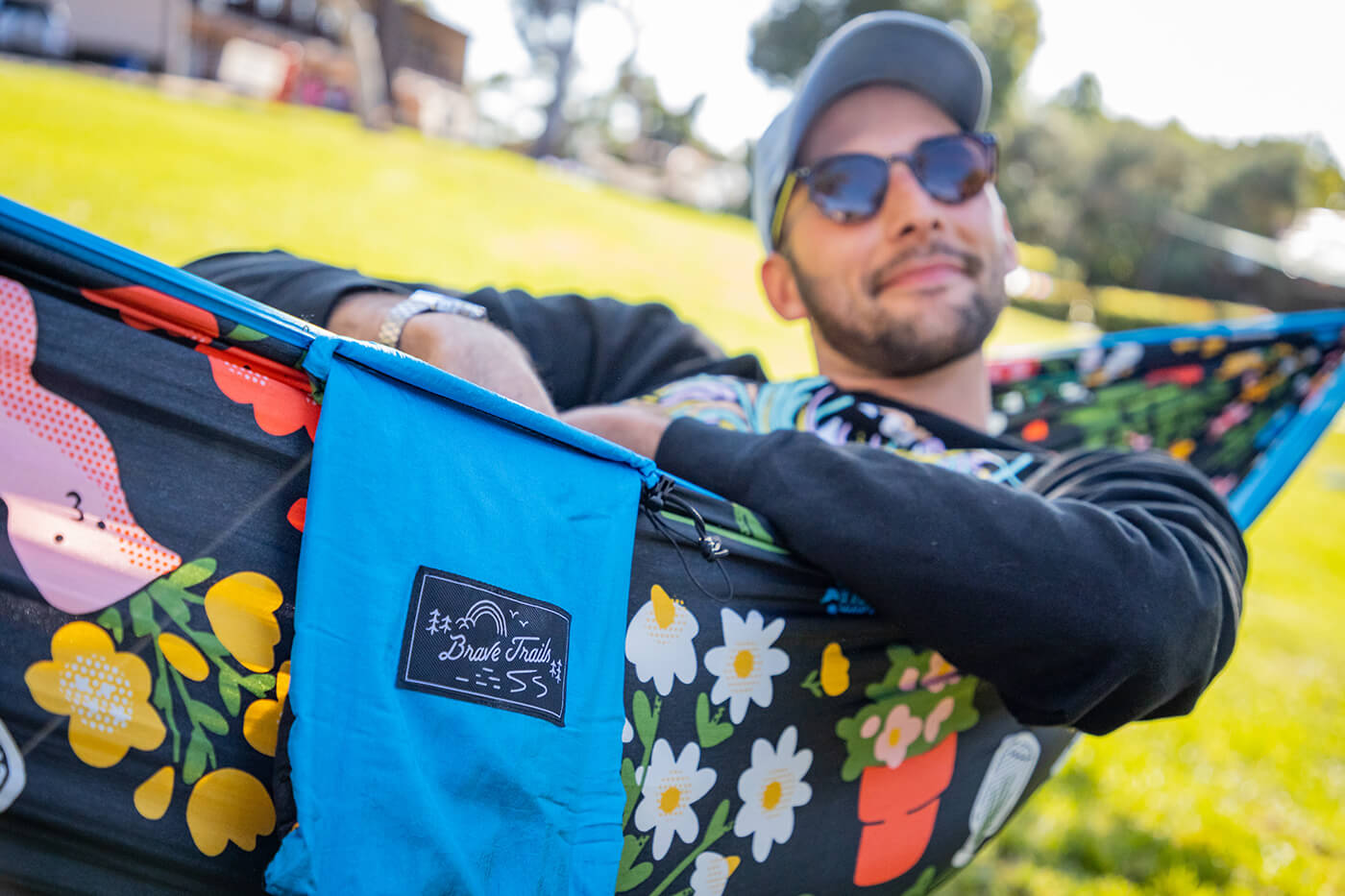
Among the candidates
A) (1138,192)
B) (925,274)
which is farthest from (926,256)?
(1138,192)

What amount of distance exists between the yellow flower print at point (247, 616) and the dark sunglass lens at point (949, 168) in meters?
1.72

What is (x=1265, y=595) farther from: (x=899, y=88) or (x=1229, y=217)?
(x=1229, y=217)

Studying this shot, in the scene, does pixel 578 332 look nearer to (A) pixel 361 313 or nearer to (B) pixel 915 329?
(A) pixel 361 313

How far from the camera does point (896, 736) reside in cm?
155

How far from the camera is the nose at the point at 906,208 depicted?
2053 millimetres

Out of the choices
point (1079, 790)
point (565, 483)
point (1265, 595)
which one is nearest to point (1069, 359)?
point (1079, 790)

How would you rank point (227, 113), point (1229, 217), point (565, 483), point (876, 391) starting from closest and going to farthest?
Answer: point (565, 483)
point (876, 391)
point (227, 113)
point (1229, 217)

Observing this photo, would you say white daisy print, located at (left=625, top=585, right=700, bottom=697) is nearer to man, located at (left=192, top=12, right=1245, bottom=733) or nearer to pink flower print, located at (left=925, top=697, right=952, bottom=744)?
man, located at (left=192, top=12, right=1245, bottom=733)

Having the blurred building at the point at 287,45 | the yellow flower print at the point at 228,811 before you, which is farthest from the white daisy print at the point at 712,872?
the blurred building at the point at 287,45

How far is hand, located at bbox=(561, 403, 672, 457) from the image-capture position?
160cm

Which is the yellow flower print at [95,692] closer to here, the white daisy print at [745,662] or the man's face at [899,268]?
the white daisy print at [745,662]

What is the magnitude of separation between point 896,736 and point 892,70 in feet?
5.25

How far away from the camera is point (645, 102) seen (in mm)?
52750

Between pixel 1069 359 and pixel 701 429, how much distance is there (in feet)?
5.96
